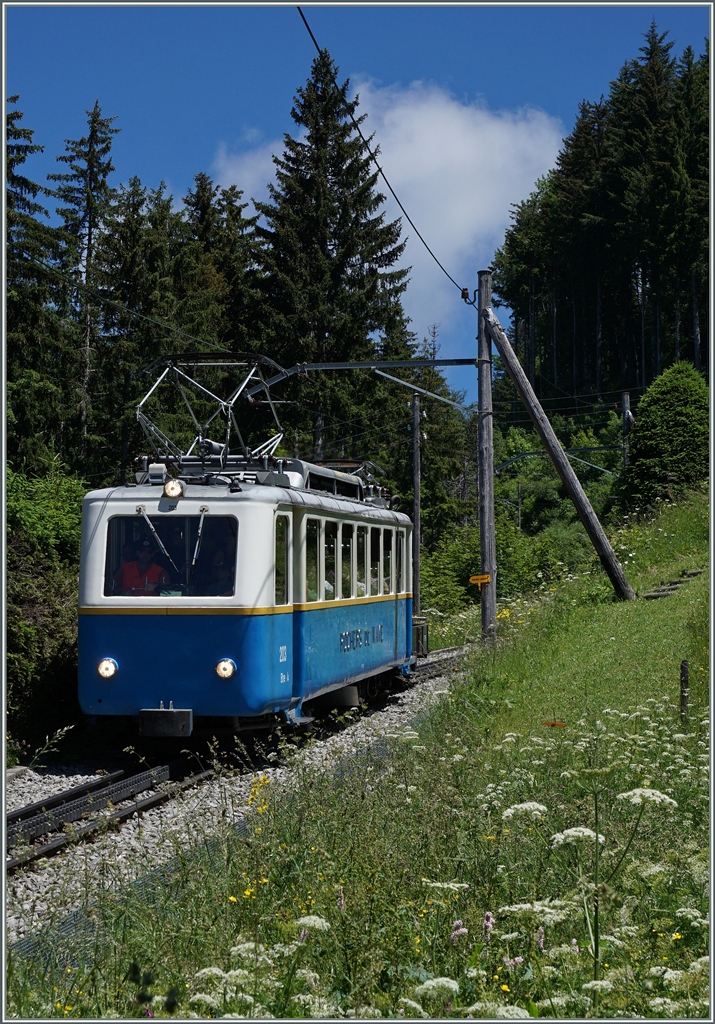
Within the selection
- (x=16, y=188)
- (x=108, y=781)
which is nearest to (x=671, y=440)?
(x=16, y=188)

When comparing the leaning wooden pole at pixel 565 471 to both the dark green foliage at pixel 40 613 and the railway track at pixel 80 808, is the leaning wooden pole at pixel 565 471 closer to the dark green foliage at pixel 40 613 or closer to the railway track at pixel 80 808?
the dark green foliage at pixel 40 613

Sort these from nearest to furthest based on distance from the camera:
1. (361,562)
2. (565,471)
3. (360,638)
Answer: (360,638)
(361,562)
(565,471)

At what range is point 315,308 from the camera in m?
37.7

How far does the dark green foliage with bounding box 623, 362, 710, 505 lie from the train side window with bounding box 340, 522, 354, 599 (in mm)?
15151

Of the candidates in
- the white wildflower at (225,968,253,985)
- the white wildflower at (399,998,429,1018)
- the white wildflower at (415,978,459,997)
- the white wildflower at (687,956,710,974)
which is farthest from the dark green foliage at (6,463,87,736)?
the white wildflower at (687,956,710,974)

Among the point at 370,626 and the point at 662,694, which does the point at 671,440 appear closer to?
the point at 370,626

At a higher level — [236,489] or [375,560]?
[236,489]

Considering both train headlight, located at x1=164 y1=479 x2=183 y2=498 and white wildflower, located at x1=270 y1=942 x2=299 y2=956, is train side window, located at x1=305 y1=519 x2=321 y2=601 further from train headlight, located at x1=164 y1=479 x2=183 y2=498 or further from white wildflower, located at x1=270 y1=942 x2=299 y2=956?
white wildflower, located at x1=270 y1=942 x2=299 y2=956

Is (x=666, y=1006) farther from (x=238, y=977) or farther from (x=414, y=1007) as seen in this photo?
(x=238, y=977)

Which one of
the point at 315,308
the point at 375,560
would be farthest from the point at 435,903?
the point at 315,308

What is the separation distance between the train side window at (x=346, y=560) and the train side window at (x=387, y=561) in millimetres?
1866

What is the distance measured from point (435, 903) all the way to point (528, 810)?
644mm

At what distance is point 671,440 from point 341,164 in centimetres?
1753

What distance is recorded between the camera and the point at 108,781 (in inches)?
385
